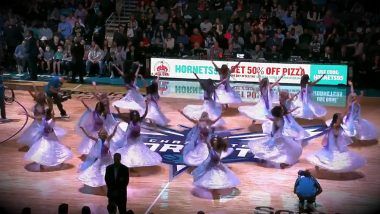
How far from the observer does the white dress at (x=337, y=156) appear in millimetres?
14133

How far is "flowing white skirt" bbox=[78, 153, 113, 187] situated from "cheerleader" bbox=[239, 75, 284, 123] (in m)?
5.57

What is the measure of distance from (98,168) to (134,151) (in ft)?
4.06

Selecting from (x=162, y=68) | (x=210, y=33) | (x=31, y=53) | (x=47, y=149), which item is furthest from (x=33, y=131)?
(x=210, y=33)

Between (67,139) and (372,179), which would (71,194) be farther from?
(372,179)

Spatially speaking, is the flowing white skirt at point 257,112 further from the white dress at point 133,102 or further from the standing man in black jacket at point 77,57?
the standing man in black jacket at point 77,57

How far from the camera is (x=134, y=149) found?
47.3 feet

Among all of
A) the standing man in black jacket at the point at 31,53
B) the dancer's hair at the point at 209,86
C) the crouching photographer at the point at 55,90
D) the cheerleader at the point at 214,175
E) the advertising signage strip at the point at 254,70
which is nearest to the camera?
the cheerleader at the point at 214,175

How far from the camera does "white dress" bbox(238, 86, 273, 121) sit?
17.7m

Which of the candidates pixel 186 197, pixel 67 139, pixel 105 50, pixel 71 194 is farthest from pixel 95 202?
pixel 105 50

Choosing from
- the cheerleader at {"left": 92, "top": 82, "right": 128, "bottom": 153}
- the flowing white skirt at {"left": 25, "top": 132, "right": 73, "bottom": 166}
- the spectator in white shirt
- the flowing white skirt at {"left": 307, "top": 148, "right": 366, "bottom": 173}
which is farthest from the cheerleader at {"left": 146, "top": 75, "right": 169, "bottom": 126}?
the spectator in white shirt

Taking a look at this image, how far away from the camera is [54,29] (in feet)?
95.5

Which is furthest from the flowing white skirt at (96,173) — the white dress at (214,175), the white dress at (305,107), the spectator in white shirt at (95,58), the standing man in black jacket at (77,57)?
the spectator in white shirt at (95,58)

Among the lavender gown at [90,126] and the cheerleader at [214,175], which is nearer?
the cheerleader at [214,175]

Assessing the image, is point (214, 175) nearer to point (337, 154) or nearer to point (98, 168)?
point (98, 168)
